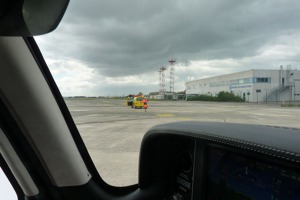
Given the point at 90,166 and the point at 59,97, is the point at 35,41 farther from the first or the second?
the point at 90,166

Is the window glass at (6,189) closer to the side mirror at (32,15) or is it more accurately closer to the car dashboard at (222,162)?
the car dashboard at (222,162)

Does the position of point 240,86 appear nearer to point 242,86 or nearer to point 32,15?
point 242,86

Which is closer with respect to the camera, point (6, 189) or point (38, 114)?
→ point (38, 114)

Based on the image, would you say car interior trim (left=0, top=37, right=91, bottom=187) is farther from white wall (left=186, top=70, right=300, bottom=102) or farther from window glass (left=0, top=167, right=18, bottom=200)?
white wall (left=186, top=70, right=300, bottom=102)

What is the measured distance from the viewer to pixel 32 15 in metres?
0.74

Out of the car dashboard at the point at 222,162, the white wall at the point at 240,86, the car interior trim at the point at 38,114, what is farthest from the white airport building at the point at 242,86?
the car interior trim at the point at 38,114

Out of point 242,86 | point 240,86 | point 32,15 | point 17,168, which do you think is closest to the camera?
point 32,15

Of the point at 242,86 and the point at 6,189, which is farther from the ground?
the point at 242,86

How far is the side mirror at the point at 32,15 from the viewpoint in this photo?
28.4 inches

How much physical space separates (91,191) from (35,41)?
1.33 m

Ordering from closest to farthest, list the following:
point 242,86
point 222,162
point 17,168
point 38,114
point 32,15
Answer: point 32,15 < point 222,162 < point 38,114 < point 17,168 < point 242,86

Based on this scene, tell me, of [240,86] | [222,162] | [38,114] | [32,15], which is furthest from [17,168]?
[240,86]

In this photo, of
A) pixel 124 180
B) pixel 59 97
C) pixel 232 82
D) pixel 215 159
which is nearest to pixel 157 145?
pixel 215 159

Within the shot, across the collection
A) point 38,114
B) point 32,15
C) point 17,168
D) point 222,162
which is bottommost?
point 17,168
